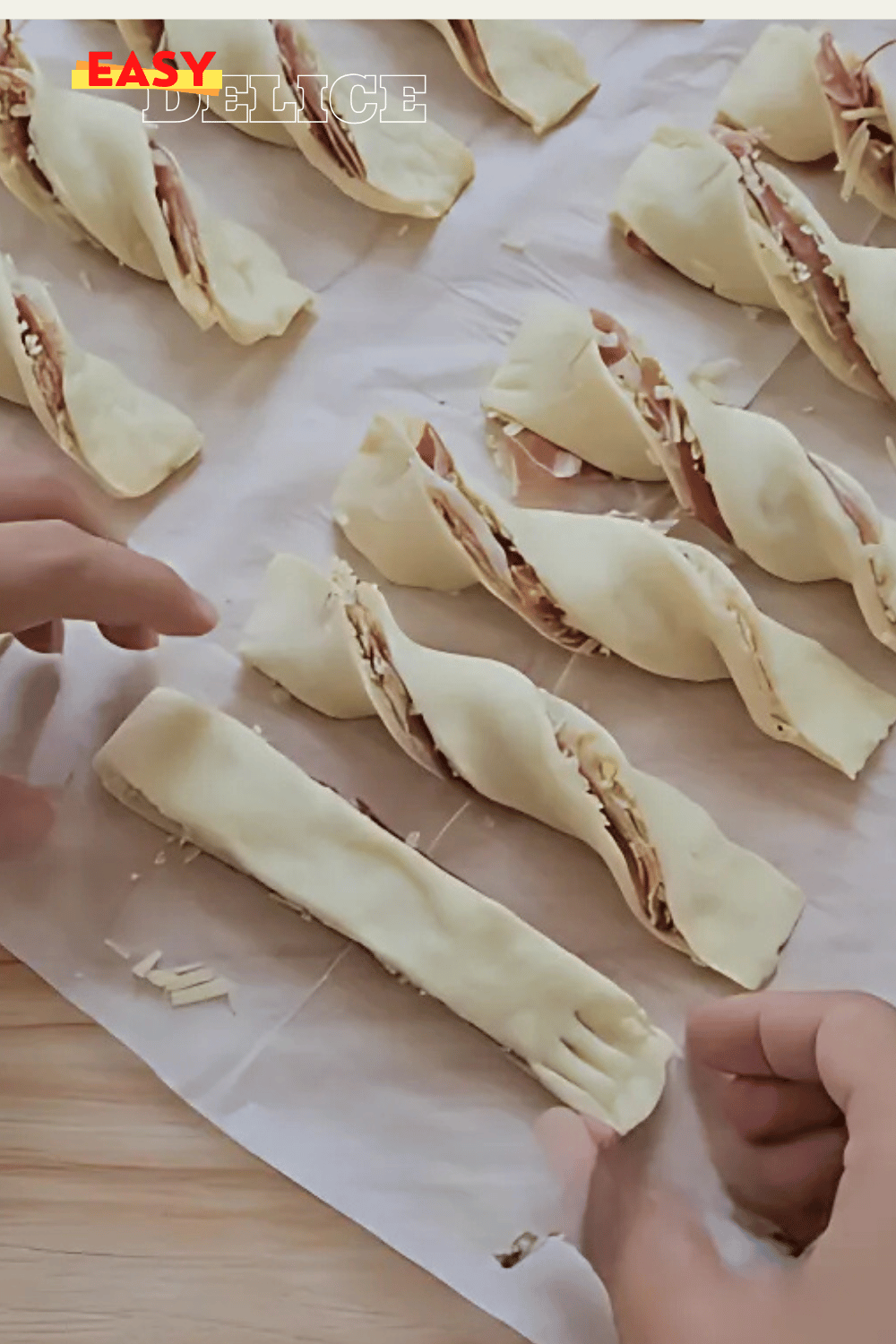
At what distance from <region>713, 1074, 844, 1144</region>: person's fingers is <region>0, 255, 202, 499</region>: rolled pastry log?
61 centimetres

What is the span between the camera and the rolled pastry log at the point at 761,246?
43.6 inches

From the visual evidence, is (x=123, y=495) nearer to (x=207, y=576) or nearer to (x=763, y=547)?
(x=207, y=576)

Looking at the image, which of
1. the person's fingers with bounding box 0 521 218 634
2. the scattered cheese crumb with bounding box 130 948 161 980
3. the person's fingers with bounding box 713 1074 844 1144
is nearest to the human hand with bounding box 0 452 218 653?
the person's fingers with bounding box 0 521 218 634

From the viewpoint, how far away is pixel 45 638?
1044mm

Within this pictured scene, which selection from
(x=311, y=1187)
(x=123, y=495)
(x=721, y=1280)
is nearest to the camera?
(x=721, y=1280)

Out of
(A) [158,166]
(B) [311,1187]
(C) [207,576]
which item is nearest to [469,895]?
(B) [311,1187]

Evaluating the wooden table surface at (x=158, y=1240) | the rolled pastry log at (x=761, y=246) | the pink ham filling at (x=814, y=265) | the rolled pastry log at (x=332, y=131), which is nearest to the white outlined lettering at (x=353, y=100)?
the rolled pastry log at (x=332, y=131)

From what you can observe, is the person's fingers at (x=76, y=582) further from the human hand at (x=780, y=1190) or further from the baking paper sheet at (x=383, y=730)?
the human hand at (x=780, y=1190)

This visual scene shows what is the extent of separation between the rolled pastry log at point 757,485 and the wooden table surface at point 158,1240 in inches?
21.4

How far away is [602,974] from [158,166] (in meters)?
0.72

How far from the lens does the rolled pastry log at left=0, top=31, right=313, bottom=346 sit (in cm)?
117

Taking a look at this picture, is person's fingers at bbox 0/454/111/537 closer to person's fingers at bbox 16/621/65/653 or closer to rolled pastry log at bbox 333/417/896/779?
person's fingers at bbox 16/621/65/653

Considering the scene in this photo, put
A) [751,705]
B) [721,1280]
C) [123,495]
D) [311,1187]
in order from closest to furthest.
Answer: [721,1280]
[311,1187]
[751,705]
[123,495]

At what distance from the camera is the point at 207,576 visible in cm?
111
